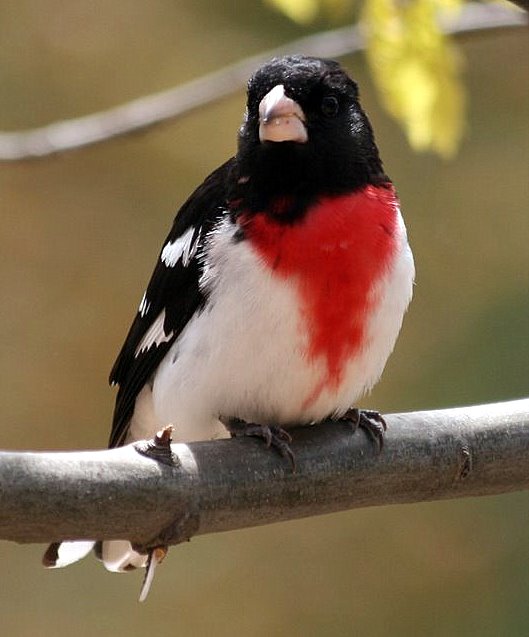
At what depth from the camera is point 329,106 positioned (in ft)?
10.2

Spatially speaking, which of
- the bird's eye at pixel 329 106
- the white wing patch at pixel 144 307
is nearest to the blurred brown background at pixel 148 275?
the white wing patch at pixel 144 307

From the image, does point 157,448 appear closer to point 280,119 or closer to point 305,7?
point 280,119

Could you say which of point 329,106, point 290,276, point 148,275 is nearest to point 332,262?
point 290,276

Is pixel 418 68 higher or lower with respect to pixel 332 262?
higher

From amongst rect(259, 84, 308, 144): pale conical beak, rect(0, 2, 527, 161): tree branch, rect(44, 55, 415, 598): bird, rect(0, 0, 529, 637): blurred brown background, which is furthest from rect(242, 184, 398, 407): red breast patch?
rect(0, 0, 529, 637): blurred brown background

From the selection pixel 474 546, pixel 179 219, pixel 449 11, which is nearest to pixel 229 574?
pixel 474 546

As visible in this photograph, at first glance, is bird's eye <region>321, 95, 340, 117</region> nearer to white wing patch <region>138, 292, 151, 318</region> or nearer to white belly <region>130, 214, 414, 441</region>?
white belly <region>130, 214, 414, 441</region>

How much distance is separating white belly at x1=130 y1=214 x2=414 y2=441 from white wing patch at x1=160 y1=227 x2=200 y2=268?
15 cm

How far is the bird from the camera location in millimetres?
2945

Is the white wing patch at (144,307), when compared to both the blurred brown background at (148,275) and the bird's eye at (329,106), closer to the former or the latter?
the bird's eye at (329,106)

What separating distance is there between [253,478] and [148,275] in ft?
13.9

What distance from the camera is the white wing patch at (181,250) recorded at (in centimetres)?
322

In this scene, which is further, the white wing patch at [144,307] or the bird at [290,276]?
the white wing patch at [144,307]

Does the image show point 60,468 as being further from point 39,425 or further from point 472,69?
point 472,69
